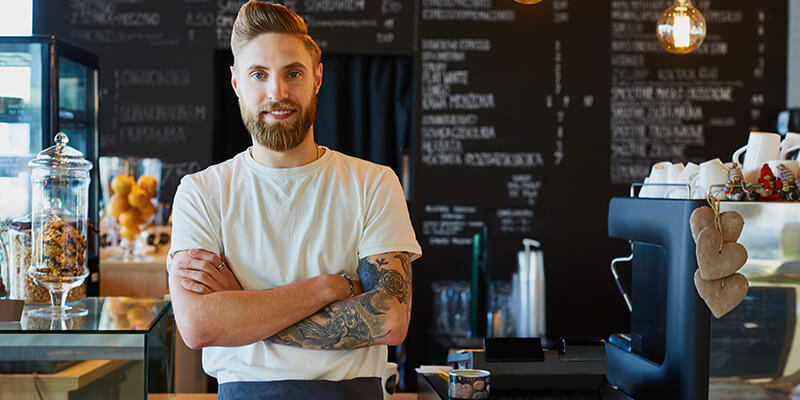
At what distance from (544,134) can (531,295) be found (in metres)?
1.03

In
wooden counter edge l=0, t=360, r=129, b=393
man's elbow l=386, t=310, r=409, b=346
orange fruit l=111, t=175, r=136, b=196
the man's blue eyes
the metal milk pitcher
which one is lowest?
the metal milk pitcher

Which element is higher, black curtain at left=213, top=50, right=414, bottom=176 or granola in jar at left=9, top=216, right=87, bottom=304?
black curtain at left=213, top=50, right=414, bottom=176

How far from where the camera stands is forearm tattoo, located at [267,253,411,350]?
1.50m

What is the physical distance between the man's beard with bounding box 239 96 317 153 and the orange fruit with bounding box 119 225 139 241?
6.98ft

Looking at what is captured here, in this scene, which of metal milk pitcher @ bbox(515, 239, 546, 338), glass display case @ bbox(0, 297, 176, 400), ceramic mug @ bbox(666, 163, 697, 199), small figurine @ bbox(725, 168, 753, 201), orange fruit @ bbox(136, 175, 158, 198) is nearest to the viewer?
glass display case @ bbox(0, 297, 176, 400)

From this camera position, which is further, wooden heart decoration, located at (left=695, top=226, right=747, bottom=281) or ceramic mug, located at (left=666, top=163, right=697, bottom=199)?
ceramic mug, located at (left=666, top=163, right=697, bottom=199)

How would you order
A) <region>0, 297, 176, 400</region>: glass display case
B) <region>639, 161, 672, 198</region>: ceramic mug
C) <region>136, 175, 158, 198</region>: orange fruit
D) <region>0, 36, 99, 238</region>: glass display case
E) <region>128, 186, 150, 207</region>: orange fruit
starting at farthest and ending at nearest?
<region>136, 175, 158, 198</region>: orange fruit → <region>128, 186, 150, 207</region>: orange fruit → <region>0, 36, 99, 238</region>: glass display case → <region>639, 161, 672, 198</region>: ceramic mug → <region>0, 297, 176, 400</region>: glass display case

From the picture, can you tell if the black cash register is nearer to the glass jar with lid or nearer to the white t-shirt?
the white t-shirt

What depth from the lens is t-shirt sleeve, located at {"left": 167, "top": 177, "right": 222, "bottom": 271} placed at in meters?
1.56

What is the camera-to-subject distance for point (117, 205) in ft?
11.4

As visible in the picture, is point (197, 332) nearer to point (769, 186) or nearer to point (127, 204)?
point (769, 186)

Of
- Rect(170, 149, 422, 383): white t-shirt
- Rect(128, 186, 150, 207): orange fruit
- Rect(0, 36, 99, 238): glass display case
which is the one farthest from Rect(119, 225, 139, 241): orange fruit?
Rect(170, 149, 422, 383): white t-shirt

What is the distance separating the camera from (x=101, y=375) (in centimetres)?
145

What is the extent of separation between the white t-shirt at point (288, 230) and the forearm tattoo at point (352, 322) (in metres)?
0.03
